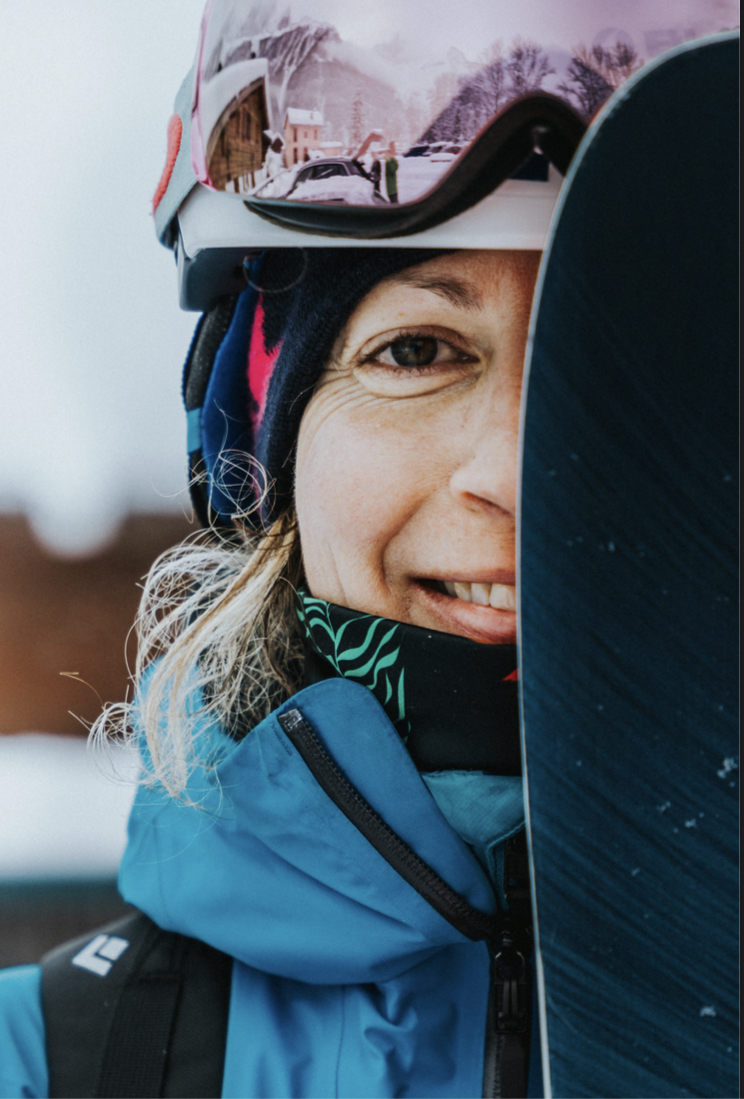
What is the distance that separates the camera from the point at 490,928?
0.95 m

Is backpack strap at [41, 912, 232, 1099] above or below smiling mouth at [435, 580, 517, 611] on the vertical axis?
below

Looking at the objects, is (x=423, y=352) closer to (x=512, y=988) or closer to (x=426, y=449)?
(x=426, y=449)

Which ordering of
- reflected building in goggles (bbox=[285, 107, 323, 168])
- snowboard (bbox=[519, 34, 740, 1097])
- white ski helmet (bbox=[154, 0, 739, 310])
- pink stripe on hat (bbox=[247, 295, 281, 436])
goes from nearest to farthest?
snowboard (bbox=[519, 34, 740, 1097])
white ski helmet (bbox=[154, 0, 739, 310])
reflected building in goggles (bbox=[285, 107, 323, 168])
pink stripe on hat (bbox=[247, 295, 281, 436])

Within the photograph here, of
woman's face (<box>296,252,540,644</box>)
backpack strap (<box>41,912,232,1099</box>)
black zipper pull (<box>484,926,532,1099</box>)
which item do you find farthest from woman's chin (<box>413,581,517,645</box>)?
backpack strap (<box>41,912,232,1099</box>)

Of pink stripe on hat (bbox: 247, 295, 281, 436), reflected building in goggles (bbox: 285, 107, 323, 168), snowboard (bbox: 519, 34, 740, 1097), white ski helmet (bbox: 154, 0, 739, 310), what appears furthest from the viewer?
pink stripe on hat (bbox: 247, 295, 281, 436)

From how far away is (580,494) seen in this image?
0.80 meters

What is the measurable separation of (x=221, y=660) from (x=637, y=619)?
667mm

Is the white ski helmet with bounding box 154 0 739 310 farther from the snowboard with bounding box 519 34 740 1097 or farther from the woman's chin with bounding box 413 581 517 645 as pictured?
the woman's chin with bounding box 413 581 517 645

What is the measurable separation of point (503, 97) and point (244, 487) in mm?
646

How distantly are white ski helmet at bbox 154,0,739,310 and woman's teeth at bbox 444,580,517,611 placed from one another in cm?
38

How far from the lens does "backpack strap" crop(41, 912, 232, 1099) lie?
0.96m

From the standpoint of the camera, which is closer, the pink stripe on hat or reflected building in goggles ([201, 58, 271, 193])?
reflected building in goggles ([201, 58, 271, 193])

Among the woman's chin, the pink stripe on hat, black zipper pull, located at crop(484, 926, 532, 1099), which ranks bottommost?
black zipper pull, located at crop(484, 926, 532, 1099)

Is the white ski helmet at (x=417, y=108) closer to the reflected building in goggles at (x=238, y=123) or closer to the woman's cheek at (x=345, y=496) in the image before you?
the reflected building in goggles at (x=238, y=123)
